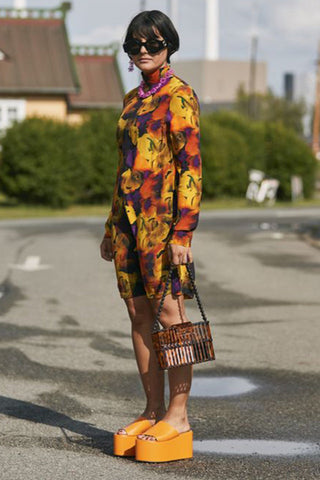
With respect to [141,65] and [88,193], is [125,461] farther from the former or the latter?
[88,193]

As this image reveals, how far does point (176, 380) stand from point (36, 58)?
42.4m

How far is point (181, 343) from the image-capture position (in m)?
4.86

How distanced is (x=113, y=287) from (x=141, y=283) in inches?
298

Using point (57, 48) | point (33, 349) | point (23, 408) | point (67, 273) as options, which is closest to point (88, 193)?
point (57, 48)

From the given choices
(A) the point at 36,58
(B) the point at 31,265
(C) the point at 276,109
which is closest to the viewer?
(B) the point at 31,265

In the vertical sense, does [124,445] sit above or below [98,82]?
above

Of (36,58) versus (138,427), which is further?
(36,58)

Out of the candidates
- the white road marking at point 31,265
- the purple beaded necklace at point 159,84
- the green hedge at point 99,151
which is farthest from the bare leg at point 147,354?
the green hedge at point 99,151

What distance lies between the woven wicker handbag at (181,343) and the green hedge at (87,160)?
25.3 metres

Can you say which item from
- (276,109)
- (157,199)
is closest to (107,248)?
(157,199)

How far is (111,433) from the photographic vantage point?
18.4 feet

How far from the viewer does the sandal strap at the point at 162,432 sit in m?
4.94

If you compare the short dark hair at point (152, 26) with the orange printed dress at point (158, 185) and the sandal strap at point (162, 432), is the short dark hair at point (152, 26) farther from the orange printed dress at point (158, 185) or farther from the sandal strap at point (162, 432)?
the sandal strap at point (162, 432)

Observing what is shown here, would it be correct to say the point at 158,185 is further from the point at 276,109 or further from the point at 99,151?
the point at 276,109
